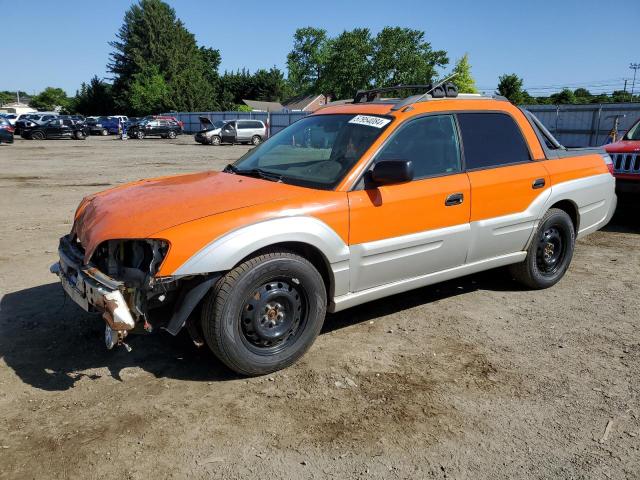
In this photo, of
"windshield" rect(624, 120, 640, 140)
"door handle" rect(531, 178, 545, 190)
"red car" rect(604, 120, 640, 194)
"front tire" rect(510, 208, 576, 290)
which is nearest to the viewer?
"door handle" rect(531, 178, 545, 190)

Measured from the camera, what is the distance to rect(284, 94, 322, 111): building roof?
8538 centimetres

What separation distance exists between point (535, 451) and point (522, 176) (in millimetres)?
2607

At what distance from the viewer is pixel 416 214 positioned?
3.99 m

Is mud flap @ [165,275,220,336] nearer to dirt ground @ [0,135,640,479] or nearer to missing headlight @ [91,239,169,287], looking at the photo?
missing headlight @ [91,239,169,287]

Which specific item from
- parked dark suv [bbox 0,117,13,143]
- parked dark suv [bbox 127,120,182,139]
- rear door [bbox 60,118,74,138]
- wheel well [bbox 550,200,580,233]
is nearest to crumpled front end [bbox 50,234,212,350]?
wheel well [bbox 550,200,580,233]

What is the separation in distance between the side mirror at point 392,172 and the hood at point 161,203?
550 millimetres

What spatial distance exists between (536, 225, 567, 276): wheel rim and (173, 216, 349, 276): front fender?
2.39 metres

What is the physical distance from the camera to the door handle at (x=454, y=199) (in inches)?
164

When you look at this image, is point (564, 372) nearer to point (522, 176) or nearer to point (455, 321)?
point (455, 321)

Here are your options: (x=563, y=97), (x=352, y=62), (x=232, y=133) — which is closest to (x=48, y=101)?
(x=352, y=62)

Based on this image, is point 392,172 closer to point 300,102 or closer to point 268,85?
point 300,102

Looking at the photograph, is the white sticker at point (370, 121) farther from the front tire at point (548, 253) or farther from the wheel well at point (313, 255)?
the front tire at point (548, 253)

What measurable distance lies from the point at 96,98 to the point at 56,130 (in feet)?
129

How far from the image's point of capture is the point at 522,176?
4.69 metres
